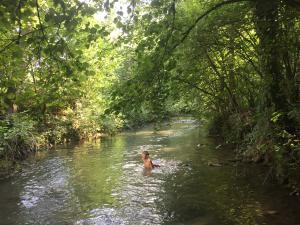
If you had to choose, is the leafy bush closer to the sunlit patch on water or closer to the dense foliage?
the dense foliage

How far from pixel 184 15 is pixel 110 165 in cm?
745

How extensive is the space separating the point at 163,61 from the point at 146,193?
19.1ft

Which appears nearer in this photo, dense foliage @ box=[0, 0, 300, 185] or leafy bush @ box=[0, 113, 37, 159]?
dense foliage @ box=[0, 0, 300, 185]

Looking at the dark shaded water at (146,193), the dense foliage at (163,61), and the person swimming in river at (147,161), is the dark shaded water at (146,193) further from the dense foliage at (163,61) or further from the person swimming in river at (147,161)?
the dense foliage at (163,61)

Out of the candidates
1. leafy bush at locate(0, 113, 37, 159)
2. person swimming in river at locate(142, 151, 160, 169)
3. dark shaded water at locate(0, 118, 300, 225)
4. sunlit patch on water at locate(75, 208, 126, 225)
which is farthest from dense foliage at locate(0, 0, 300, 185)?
person swimming in river at locate(142, 151, 160, 169)

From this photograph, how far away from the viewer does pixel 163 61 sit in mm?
6977

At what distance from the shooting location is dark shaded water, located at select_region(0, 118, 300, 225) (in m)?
9.19

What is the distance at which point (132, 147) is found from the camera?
22.5 m

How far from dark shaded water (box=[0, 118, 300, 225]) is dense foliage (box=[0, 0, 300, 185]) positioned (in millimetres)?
1343

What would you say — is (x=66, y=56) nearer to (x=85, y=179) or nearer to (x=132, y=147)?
(x=85, y=179)

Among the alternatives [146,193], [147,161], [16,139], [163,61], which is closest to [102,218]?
[146,193]

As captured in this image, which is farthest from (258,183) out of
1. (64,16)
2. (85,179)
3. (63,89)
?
(64,16)

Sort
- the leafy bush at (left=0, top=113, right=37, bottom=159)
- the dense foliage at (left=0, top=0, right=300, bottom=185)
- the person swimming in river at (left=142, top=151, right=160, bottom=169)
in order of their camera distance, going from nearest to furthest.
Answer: the dense foliage at (left=0, top=0, right=300, bottom=185), the person swimming in river at (left=142, top=151, right=160, bottom=169), the leafy bush at (left=0, top=113, right=37, bottom=159)

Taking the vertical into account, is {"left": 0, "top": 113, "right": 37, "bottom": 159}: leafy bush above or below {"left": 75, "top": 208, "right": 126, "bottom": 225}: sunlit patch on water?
above
